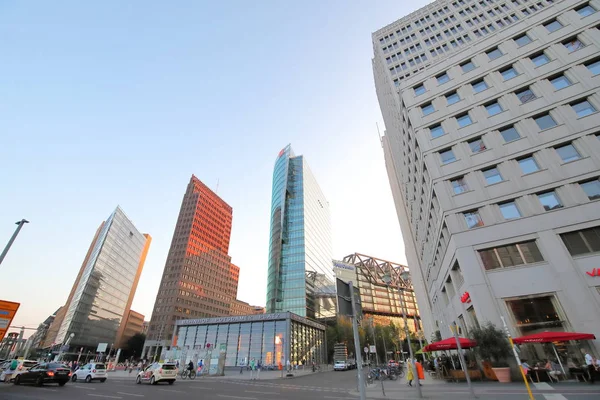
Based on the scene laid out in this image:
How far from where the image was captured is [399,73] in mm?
54281

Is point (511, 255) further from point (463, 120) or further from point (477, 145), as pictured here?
point (463, 120)

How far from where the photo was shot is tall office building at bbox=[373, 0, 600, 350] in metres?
20.2

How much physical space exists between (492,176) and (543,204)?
4.46 m

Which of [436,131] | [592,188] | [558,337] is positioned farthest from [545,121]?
[558,337]

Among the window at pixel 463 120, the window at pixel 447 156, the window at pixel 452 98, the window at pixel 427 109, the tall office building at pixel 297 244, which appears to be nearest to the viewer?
the window at pixel 447 156

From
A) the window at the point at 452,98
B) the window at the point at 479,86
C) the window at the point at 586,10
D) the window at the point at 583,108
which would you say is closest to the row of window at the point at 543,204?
the window at the point at 583,108

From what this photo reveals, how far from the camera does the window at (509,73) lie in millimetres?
28870

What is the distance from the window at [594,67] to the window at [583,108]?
3.26 metres

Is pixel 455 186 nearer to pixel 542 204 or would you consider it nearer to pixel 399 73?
pixel 542 204

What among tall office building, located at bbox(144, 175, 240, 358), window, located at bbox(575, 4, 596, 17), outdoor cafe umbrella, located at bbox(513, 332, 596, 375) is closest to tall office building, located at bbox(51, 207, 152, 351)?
tall office building, located at bbox(144, 175, 240, 358)

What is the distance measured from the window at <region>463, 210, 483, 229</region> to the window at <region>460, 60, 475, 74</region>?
57.7 feet

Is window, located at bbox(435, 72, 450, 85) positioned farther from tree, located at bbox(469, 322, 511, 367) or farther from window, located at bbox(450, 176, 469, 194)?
tree, located at bbox(469, 322, 511, 367)

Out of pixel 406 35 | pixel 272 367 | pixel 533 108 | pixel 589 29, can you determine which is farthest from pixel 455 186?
pixel 406 35

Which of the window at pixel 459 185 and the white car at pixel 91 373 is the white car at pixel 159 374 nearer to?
the white car at pixel 91 373
